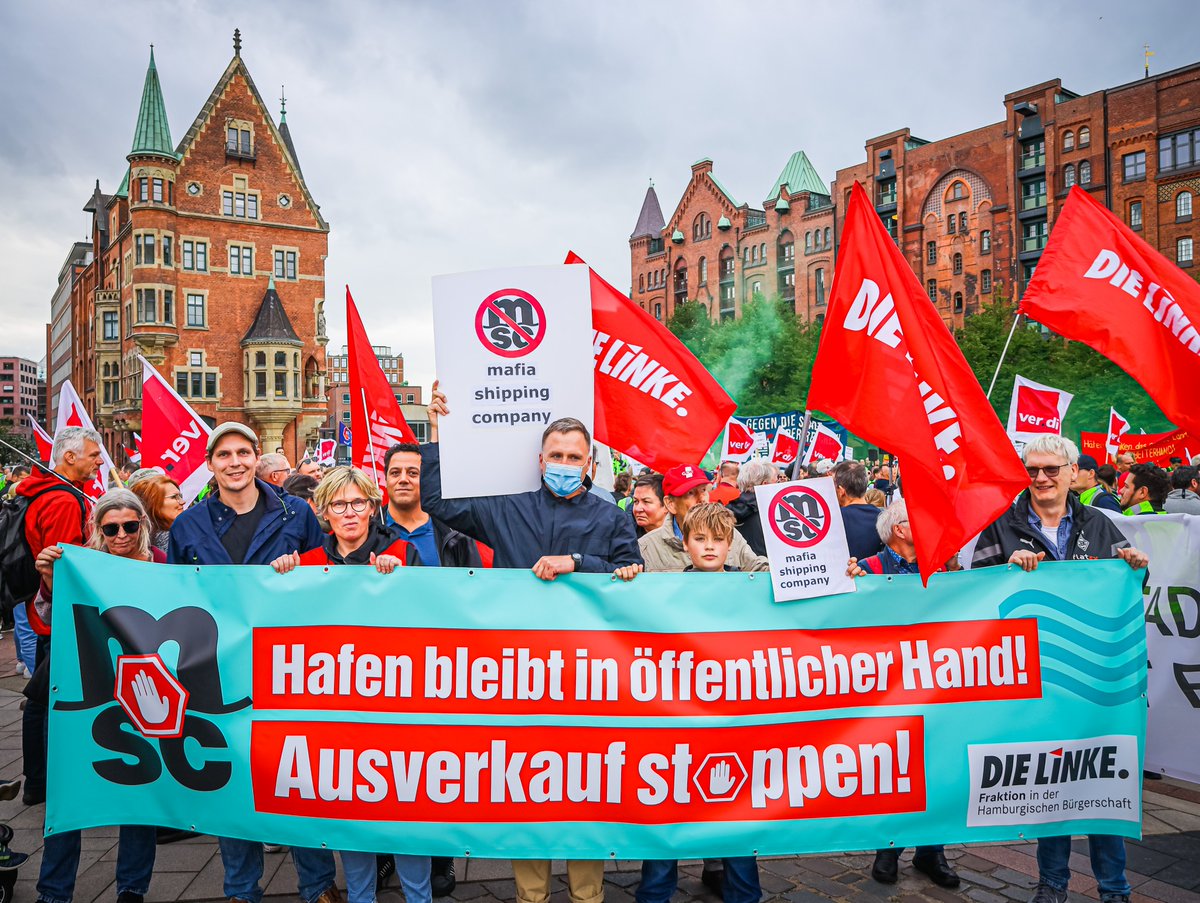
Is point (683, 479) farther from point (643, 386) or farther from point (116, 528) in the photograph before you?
point (116, 528)

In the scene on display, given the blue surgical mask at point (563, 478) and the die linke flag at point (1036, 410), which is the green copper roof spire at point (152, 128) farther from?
the blue surgical mask at point (563, 478)

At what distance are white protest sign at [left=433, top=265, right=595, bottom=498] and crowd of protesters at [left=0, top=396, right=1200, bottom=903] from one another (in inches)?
3.9

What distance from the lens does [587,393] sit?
4359 mm

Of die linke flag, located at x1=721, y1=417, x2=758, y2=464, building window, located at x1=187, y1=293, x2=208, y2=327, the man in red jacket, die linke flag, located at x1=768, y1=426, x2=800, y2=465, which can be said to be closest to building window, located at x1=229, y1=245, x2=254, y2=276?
building window, located at x1=187, y1=293, x2=208, y2=327

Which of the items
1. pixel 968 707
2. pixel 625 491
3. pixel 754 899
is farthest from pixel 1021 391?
pixel 754 899

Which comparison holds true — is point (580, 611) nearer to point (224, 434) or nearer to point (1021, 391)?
point (224, 434)

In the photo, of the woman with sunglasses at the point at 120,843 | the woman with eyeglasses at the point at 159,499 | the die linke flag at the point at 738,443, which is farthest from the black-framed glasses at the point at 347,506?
the die linke flag at the point at 738,443

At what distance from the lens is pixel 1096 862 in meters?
4.12

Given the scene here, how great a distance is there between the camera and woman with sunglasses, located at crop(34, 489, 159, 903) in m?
4.00

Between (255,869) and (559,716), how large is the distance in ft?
5.02

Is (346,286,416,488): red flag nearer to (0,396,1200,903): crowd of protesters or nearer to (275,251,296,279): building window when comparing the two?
(0,396,1200,903): crowd of protesters

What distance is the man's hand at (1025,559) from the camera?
420cm

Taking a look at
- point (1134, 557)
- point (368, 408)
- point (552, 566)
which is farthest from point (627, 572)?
point (368, 408)

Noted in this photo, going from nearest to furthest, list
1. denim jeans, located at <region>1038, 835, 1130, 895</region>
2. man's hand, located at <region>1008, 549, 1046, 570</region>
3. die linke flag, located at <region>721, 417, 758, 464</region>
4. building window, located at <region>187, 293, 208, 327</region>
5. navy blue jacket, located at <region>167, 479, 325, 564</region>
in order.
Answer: denim jeans, located at <region>1038, 835, 1130, 895</region>, man's hand, located at <region>1008, 549, 1046, 570</region>, navy blue jacket, located at <region>167, 479, 325, 564</region>, die linke flag, located at <region>721, 417, 758, 464</region>, building window, located at <region>187, 293, 208, 327</region>
